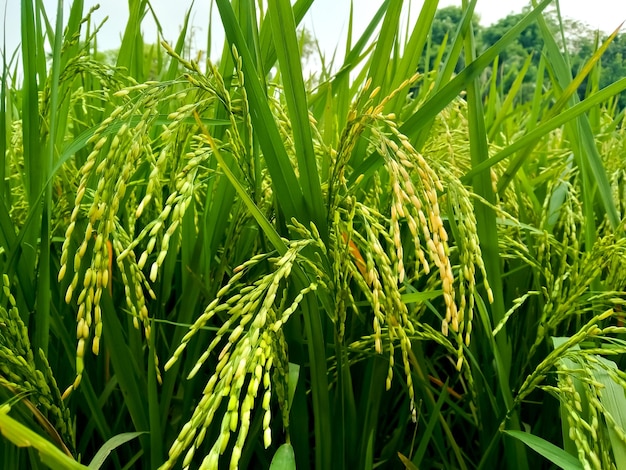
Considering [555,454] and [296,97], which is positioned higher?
[296,97]

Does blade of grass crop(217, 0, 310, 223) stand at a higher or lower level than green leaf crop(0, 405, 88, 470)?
higher

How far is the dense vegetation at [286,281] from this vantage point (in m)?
0.45

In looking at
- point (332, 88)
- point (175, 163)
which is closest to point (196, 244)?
point (175, 163)

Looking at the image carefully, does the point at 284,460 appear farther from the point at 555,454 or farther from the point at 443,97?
the point at 443,97

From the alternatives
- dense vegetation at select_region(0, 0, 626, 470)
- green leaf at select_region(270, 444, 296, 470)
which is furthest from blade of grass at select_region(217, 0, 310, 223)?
green leaf at select_region(270, 444, 296, 470)

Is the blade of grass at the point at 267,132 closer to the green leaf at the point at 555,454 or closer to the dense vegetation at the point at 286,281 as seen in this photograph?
the dense vegetation at the point at 286,281

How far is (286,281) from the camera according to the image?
1.75 ft

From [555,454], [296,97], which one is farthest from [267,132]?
[555,454]

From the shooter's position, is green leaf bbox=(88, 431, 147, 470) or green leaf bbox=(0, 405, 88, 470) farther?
green leaf bbox=(88, 431, 147, 470)

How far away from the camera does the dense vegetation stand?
45cm

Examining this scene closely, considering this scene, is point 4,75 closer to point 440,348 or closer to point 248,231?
point 248,231

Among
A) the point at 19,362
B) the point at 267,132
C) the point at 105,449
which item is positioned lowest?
the point at 105,449

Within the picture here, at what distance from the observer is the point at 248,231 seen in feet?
2.67

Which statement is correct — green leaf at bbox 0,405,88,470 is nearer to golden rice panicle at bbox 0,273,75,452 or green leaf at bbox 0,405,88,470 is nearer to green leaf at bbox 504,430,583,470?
golden rice panicle at bbox 0,273,75,452
